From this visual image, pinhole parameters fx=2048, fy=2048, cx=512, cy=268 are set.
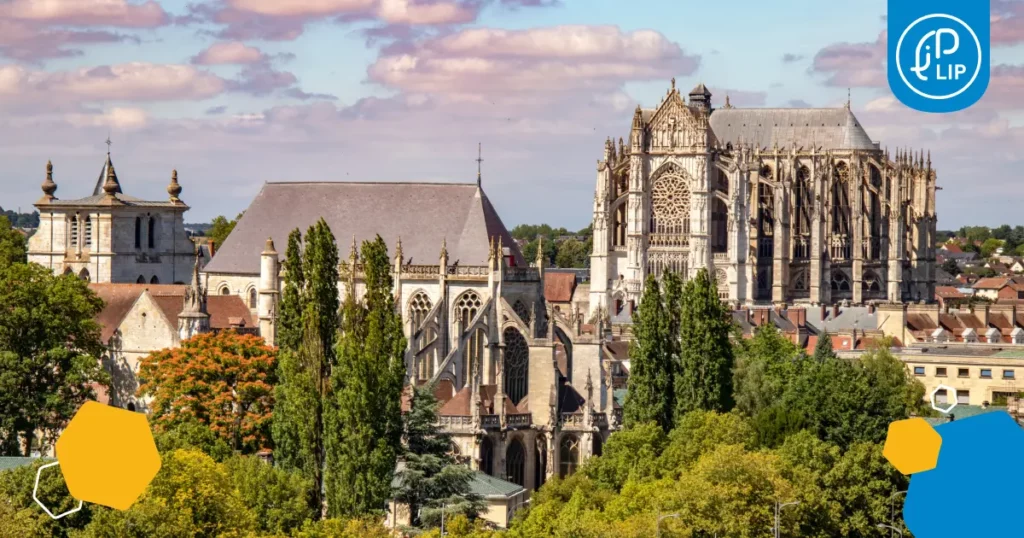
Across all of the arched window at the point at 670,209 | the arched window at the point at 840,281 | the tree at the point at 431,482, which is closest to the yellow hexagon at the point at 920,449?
the tree at the point at 431,482

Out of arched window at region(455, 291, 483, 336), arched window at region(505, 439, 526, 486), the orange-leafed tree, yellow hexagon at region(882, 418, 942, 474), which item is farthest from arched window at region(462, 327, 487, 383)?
yellow hexagon at region(882, 418, 942, 474)

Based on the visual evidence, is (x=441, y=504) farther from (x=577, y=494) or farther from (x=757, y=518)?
(x=757, y=518)

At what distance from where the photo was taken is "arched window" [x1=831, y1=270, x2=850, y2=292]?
17300 centimetres

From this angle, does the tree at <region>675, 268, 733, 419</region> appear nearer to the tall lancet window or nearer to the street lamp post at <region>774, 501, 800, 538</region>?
the street lamp post at <region>774, 501, 800, 538</region>

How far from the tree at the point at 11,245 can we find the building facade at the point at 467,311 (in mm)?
20742

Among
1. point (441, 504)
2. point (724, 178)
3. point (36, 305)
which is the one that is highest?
point (724, 178)

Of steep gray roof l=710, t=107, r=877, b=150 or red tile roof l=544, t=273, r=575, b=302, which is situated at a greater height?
steep gray roof l=710, t=107, r=877, b=150

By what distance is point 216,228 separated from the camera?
543 ft

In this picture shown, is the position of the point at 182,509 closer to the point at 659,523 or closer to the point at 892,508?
the point at 659,523

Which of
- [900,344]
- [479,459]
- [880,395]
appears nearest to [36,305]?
[479,459]

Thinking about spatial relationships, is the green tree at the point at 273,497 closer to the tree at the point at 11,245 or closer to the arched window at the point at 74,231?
the tree at the point at 11,245

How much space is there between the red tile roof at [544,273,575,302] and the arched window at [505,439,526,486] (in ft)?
261

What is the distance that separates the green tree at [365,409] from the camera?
61.6m

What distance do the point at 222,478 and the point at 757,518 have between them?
15.9 meters
